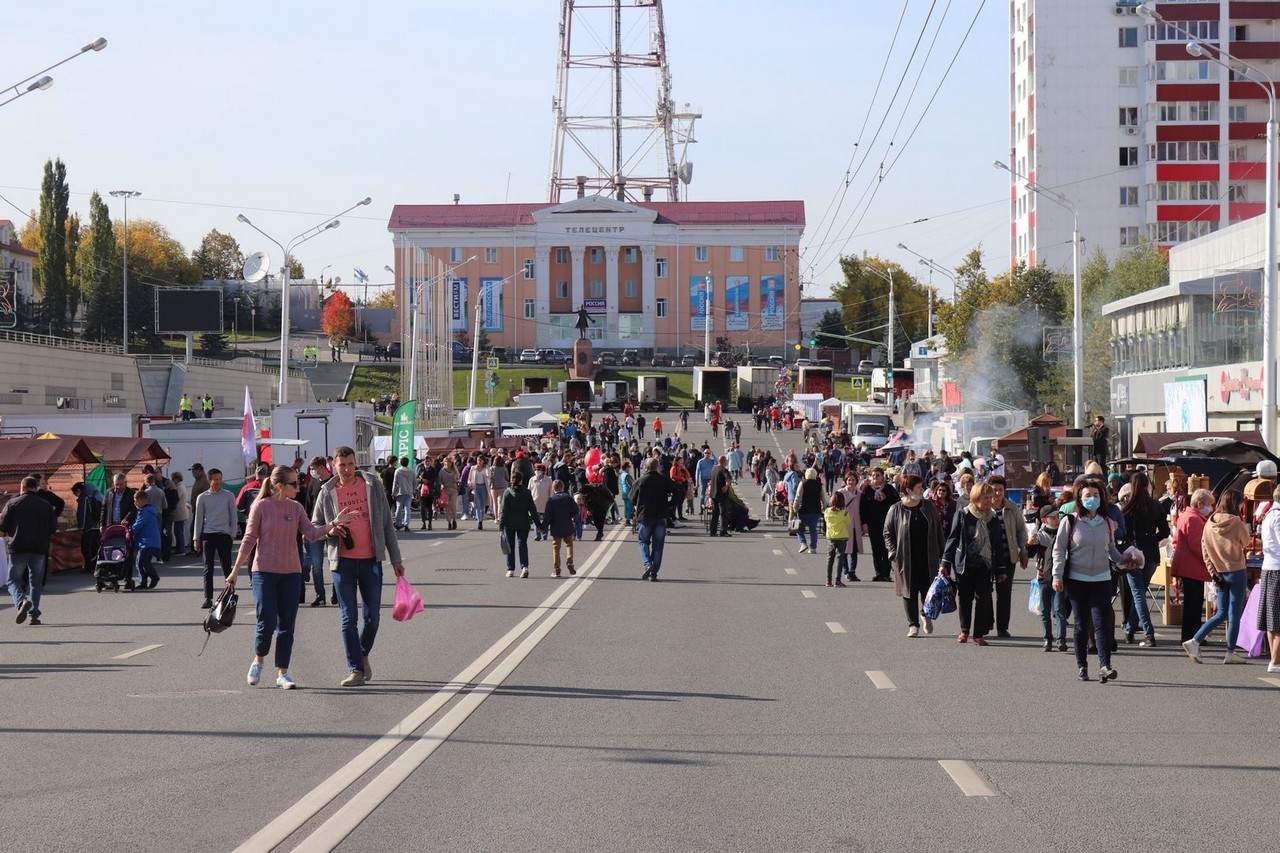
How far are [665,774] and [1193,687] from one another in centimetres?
565

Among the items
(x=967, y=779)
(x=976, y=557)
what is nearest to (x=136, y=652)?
(x=976, y=557)

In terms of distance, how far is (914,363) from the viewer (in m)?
104

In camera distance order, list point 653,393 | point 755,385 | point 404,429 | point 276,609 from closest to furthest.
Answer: point 276,609
point 404,429
point 653,393
point 755,385

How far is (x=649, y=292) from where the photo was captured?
144 meters

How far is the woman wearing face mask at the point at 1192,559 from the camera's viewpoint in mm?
14977

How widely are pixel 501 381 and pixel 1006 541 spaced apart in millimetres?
103550

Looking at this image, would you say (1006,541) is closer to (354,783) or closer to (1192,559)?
(1192,559)

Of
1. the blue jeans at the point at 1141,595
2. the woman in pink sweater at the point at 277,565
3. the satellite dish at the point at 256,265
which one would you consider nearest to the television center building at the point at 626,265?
the satellite dish at the point at 256,265

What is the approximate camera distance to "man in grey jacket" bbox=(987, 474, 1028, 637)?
1577 centimetres

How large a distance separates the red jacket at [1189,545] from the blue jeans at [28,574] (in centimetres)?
1197

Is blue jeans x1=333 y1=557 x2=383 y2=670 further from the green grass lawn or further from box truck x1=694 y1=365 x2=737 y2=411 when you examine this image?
the green grass lawn

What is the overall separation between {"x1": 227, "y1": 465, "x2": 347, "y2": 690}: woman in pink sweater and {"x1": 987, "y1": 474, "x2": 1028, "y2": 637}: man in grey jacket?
6.67 m

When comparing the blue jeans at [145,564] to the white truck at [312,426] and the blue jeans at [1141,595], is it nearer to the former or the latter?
the blue jeans at [1141,595]

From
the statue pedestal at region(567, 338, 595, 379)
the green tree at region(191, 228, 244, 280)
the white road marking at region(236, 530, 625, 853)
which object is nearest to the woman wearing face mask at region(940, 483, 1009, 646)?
the white road marking at region(236, 530, 625, 853)
